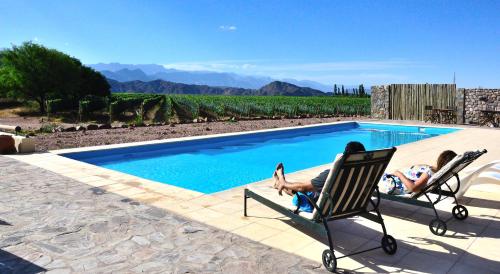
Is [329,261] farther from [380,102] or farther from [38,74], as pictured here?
[38,74]

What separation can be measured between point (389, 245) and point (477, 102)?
18.2m

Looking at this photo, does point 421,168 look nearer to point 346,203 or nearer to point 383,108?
point 346,203

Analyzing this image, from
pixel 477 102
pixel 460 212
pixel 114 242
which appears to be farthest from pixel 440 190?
pixel 477 102

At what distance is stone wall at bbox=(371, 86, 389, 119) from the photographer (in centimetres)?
2192

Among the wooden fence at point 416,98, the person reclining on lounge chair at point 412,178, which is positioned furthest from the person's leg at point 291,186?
the wooden fence at point 416,98

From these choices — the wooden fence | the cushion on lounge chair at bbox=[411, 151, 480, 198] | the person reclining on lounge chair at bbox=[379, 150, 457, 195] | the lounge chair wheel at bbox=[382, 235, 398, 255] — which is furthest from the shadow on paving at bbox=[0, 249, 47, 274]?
the wooden fence

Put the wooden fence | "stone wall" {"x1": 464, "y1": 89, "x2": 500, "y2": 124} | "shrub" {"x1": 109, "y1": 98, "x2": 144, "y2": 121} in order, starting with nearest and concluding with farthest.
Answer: "stone wall" {"x1": 464, "y1": 89, "x2": 500, "y2": 124}, the wooden fence, "shrub" {"x1": 109, "y1": 98, "x2": 144, "y2": 121}

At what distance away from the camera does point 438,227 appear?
→ 3.96 meters

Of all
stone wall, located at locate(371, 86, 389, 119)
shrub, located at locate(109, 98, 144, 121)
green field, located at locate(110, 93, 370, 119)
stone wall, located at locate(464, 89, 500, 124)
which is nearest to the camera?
stone wall, located at locate(464, 89, 500, 124)

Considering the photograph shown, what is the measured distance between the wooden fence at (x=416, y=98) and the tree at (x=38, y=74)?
2106 cm

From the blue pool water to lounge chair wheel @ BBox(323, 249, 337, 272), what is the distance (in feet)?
15.8

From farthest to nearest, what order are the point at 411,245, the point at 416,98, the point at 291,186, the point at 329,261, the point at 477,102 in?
the point at 416,98
the point at 477,102
the point at 291,186
the point at 411,245
the point at 329,261

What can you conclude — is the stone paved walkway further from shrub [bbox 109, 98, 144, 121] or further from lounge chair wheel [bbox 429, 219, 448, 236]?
shrub [bbox 109, 98, 144, 121]

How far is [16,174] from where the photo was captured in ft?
22.1
